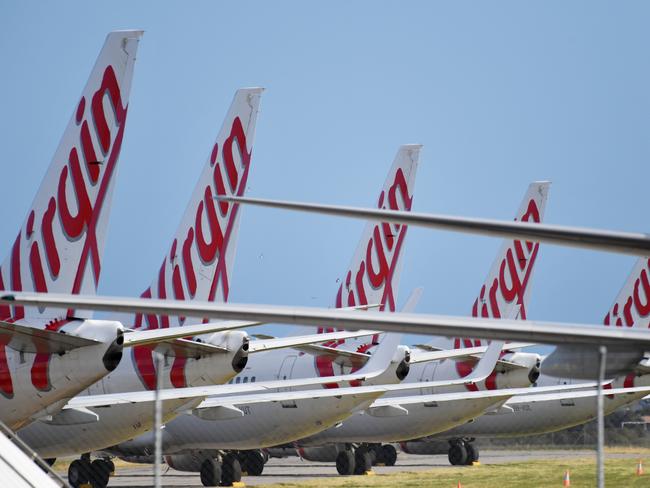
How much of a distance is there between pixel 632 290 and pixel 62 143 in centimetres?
2413

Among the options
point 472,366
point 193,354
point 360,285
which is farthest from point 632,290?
point 193,354

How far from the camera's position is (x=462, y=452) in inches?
1563

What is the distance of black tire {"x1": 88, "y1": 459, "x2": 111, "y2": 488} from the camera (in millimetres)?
25422

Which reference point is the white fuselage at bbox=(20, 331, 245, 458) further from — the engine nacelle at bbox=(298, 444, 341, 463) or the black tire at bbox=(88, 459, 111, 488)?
the engine nacelle at bbox=(298, 444, 341, 463)

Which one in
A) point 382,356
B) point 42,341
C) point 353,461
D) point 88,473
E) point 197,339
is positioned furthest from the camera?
point 353,461

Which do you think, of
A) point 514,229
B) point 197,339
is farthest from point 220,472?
point 514,229

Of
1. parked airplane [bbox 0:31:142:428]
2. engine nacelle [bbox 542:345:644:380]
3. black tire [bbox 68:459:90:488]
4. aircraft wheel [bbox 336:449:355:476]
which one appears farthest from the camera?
aircraft wheel [bbox 336:449:355:476]

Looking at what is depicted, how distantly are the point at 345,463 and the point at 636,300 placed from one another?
10885mm

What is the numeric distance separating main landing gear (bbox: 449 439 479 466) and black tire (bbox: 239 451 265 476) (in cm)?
940

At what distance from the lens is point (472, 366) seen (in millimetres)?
34406

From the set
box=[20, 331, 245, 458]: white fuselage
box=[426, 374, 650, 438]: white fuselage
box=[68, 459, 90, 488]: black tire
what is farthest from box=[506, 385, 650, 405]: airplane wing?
box=[20, 331, 245, 458]: white fuselage

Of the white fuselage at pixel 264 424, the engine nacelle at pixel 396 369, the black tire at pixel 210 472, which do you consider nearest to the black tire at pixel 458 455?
the engine nacelle at pixel 396 369

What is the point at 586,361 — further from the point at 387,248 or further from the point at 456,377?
the point at 456,377

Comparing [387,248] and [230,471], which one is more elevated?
[387,248]
